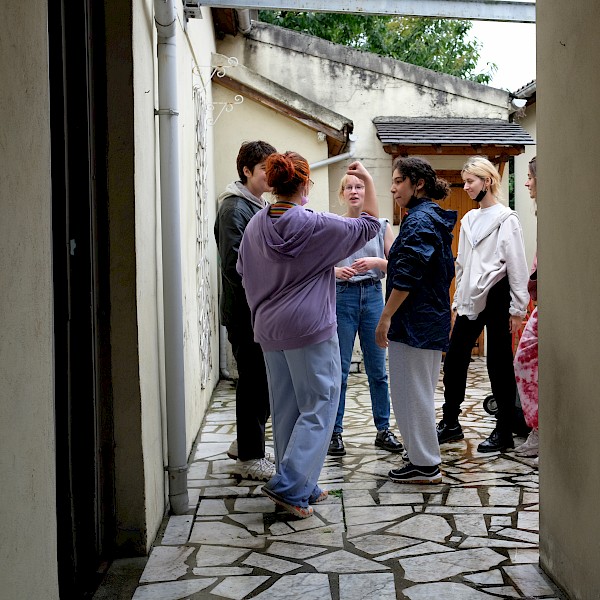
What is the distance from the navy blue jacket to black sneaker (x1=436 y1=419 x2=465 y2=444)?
5.08ft

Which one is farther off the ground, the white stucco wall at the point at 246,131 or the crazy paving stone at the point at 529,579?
the white stucco wall at the point at 246,131

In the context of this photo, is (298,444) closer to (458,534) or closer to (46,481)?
(458,534)

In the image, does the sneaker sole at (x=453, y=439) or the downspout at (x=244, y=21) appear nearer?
the sneaker sole at (x=453, y=439)

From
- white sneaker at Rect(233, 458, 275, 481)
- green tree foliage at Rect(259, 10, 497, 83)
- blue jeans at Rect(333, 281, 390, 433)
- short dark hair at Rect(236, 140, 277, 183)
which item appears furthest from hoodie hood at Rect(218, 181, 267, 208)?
green tree foliage at Rect(259, 10, 497, 83)

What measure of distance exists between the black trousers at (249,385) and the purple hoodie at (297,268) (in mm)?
651

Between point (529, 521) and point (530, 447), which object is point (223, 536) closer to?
point (529, 521)

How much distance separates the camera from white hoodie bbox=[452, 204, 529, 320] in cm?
602

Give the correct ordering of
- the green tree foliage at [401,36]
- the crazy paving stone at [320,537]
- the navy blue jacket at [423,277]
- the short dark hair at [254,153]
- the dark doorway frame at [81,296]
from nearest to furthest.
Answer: the dark doorway frame at [81,296] → the crazy paving stone at [320,537] → the navy blue jacket at [423,277] → the short dark hair at [254,153] → the green tree foliage at [401,36]

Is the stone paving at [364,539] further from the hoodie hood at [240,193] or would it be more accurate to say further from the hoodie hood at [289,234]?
the hoodie hood at [240,193]

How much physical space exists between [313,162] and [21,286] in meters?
9.02

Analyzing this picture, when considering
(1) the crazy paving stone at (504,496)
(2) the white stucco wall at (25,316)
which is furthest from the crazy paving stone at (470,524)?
(2) the white stucco wall at (25,316)

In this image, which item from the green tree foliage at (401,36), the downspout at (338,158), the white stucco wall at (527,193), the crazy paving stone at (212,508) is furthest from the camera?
the green tree foliage at (401,36)

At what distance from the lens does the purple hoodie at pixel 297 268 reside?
444 cm

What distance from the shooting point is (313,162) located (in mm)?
10977
